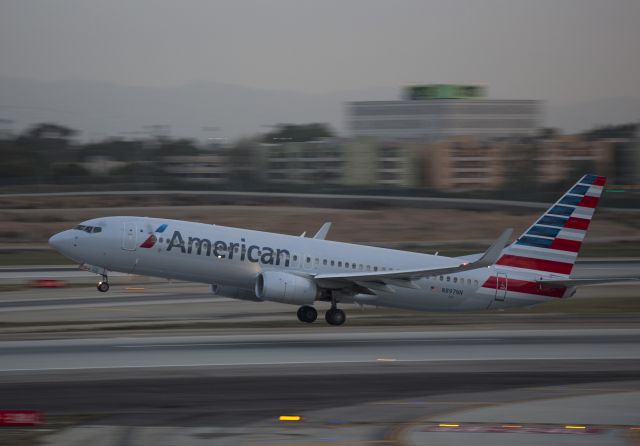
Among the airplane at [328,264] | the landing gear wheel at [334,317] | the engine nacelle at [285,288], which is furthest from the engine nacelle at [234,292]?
the landing gear wheel at [334,317]

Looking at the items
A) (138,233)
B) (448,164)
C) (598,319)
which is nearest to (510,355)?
(598,319)

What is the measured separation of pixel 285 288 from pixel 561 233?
12.2 metres

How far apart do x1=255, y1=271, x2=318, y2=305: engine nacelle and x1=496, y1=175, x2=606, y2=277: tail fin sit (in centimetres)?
916

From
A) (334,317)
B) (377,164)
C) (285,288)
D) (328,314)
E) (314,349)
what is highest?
(377,164)

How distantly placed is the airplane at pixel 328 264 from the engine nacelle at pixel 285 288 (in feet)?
0.12

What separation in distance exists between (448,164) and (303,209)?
92.8 m

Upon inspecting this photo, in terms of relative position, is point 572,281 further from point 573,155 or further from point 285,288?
point 573,155

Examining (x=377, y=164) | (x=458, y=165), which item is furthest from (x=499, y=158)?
(x=377, y=164)

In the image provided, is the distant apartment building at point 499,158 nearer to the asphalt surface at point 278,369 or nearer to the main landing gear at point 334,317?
the main landing gear at point 334,317

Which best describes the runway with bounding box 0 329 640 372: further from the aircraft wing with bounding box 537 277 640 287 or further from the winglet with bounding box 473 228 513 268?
the winglet with bounding box 473 228 513 268

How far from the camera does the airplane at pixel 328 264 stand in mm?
35312

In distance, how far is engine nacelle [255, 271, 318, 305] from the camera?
112 feet

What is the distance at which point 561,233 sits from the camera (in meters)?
38.2

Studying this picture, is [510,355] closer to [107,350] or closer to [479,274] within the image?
[479,274]
